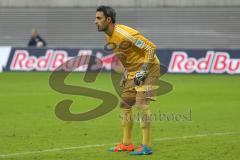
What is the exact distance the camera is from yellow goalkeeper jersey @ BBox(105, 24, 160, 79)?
11305mm

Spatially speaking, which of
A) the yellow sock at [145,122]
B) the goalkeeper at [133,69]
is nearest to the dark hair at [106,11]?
the goalkeeper at [133,69]

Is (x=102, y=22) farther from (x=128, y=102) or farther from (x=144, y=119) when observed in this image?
(x=144, y=119)

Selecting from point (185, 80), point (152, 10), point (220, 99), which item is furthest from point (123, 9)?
point (220, 99)

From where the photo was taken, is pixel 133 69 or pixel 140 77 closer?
pixel 140 77

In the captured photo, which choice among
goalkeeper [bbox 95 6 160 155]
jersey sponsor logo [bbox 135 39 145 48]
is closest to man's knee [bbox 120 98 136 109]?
goalkeeper [bbox 95 6 160 155]

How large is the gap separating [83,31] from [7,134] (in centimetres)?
3087

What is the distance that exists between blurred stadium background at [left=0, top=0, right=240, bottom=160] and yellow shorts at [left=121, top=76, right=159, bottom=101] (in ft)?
3.11

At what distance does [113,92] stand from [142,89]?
38.1 ft

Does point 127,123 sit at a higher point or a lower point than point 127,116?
lower

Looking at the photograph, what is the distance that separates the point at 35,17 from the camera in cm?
4478

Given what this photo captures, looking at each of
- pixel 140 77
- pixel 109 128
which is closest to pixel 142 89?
pixel 140 77

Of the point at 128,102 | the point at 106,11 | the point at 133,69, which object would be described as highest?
the point at 106,11

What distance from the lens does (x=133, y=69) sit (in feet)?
38.3

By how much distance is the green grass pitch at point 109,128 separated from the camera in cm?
1141
